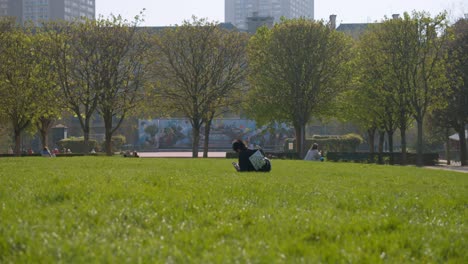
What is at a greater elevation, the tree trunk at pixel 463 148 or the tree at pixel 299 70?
the tree at pixel 299 70

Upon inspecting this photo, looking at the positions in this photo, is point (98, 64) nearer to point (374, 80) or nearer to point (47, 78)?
point (47, 78)

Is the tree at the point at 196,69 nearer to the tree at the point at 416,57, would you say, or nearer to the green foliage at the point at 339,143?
the tree at the point at 416,57

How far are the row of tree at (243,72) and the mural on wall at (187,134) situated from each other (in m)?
32.8

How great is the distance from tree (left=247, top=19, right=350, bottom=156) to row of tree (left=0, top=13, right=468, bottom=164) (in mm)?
89

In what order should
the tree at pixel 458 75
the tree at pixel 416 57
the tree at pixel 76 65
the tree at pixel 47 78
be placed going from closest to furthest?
the tree at pixel 416 57
the tree at pixel 47 78
the tree at pixel 76 65
the tree at pixel 458 75

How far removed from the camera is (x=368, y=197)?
34.6 ft

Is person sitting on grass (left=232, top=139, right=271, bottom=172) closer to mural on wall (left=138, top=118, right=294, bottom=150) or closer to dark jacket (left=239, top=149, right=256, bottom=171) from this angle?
dark jacket (left=239, top=149, right=256, bottom=171)

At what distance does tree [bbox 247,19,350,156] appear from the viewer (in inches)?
1860

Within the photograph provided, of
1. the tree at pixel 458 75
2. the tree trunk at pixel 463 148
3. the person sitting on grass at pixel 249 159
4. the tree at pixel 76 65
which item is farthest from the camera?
the tree trunk at pixel 463 148

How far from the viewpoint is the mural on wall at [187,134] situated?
8412 centimetres

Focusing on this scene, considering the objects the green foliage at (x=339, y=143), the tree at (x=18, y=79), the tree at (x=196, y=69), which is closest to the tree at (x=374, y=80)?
the tree at (x=196, y=69)

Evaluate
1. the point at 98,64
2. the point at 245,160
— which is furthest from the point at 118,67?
the point at 245,160

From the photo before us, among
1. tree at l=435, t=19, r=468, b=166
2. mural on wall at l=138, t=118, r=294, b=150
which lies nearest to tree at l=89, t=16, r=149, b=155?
tree at l=435, t=19, r=468, b=166

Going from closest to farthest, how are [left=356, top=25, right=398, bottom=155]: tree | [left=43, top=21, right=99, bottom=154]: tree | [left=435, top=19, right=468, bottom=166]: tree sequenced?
[left=356, top=25, right=398, bottom=155]: tree, [left=43, top=21, right=99, bottom=154]: tree, [left=435, top=19, right=468, bottom=166]: tree
